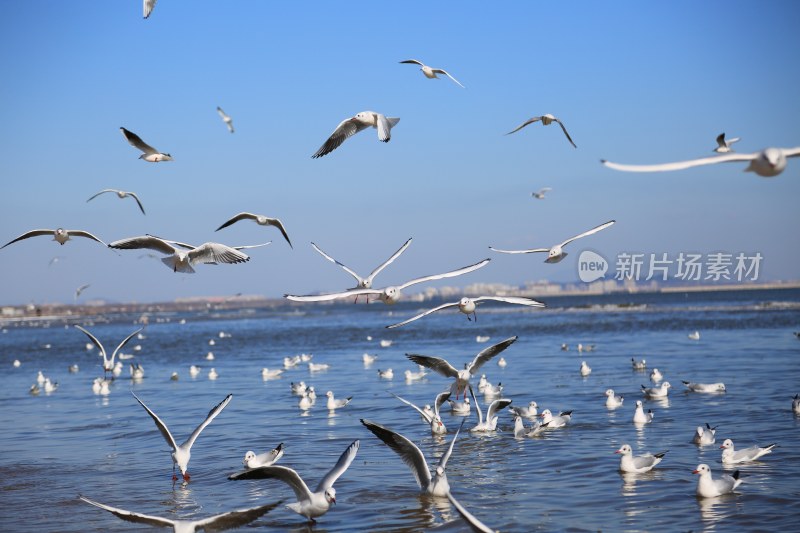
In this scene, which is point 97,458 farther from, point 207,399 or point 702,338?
point 702,338

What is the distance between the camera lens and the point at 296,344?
2030 inches

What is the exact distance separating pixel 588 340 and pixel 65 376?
77.1 ft

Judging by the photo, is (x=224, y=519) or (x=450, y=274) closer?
(x=224, y=519)

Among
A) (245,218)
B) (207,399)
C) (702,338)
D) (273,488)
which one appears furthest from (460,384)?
(702,338)

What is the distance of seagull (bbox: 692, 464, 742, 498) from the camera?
1144cm

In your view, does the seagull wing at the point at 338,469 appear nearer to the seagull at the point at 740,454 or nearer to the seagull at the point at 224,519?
the seagull at the point at 224,519

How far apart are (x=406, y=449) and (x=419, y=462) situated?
307 millimetres

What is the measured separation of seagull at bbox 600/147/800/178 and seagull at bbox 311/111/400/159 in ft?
→ 21.3

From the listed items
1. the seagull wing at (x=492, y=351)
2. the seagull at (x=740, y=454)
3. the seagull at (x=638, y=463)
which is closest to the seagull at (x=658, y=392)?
the seagull at (x=740, y=454)

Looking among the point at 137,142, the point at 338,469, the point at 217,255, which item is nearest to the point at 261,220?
the point at 217,255

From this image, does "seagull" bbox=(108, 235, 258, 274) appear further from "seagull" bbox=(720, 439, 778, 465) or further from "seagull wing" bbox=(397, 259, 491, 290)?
"seagull" bbox=(720, 439, 778, 465)

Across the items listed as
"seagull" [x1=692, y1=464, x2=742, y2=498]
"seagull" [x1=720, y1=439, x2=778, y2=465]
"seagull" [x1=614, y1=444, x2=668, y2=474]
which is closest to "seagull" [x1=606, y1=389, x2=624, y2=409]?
"seagull" [x1=720, y1=439, x2=778, y2=465]

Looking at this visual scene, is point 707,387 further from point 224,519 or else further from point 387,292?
point 224,519

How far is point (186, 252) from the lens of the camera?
1295 cm
